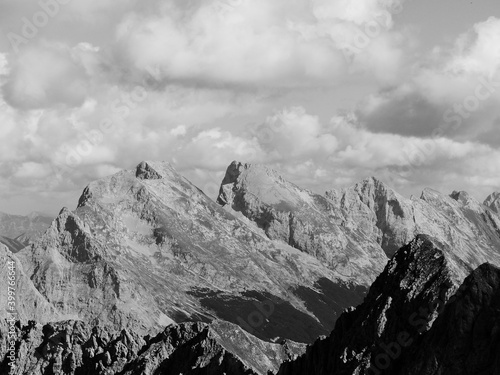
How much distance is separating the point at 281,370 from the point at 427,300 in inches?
1751

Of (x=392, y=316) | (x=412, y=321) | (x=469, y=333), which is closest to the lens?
(x=469, y=333)

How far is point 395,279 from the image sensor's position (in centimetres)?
15375

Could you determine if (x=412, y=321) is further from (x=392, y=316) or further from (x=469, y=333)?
(x=469, y=333)

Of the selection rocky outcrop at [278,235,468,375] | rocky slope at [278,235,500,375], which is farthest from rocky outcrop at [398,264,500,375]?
rocky outcrop at [278,235,468,375]

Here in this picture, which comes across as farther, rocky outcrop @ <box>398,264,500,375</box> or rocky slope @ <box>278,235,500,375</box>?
rocky slope @ <box>278,235,500,375</box>

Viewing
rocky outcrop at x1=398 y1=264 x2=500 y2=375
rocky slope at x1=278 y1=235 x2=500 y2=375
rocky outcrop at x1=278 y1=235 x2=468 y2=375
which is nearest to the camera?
rocky outcrop at x1=398 y1=264 x2=500 y2=375

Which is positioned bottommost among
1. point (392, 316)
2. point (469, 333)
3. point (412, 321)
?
point (469, 333)

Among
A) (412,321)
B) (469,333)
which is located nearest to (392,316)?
(412,321)

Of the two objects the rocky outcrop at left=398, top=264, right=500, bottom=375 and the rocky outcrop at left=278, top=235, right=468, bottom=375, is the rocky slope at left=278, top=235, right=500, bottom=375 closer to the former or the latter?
the rocky outcrop at left=278, top=235, right=468, bottom=375

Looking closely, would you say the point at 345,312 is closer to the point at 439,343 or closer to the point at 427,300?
the point at 427,300

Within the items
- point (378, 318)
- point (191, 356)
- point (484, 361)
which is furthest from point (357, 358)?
point (191, 356)

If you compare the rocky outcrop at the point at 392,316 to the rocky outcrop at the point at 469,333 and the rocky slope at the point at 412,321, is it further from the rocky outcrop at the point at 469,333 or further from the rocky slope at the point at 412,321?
the rocky outcrop at the point at 469,333

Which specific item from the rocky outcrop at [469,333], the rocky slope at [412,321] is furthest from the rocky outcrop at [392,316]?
the rocky outcrop at [469,333]

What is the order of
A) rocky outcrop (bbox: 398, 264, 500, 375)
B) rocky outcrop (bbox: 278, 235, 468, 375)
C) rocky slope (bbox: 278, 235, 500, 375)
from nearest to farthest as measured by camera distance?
rocky outcrop (bbox: 398, 264, 500, 375), rocky slope (bbox: 278, 235, 500, 375), rocky outcrop (bbox: 278, 235, 468, 375)
